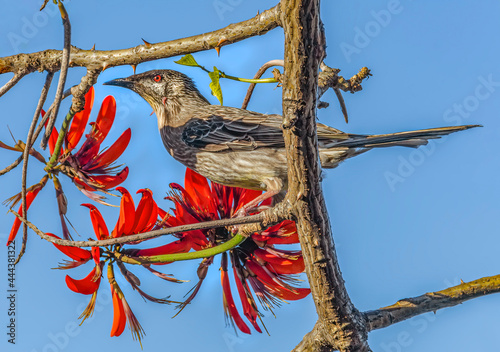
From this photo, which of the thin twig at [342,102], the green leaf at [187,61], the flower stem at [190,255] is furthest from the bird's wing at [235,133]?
the green leaf at [187,61]

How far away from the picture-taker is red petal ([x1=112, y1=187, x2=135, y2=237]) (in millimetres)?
2361

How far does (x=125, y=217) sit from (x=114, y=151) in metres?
0.59

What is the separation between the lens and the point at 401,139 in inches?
116

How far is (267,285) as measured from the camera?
2.68m

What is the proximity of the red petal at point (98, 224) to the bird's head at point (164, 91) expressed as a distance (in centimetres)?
201

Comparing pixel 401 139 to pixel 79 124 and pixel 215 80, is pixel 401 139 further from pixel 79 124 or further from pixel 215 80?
pixel 79 124

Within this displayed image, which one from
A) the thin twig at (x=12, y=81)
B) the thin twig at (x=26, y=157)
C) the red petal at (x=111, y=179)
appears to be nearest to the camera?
the thin twig at (x=26, y=157)

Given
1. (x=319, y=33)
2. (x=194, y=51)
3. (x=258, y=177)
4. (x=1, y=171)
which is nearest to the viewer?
(x=319, y=33)

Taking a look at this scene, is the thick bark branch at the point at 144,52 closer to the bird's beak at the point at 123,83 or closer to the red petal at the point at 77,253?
the red petal at the point at 77,253

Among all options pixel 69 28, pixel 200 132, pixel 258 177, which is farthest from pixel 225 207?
pixel 69 28

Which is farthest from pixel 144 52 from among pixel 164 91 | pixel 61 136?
pixel 164 91

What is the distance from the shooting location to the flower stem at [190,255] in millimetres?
2139

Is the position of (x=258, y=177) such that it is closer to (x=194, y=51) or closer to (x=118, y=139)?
(x=118, y=139)

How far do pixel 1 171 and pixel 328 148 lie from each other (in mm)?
1934
